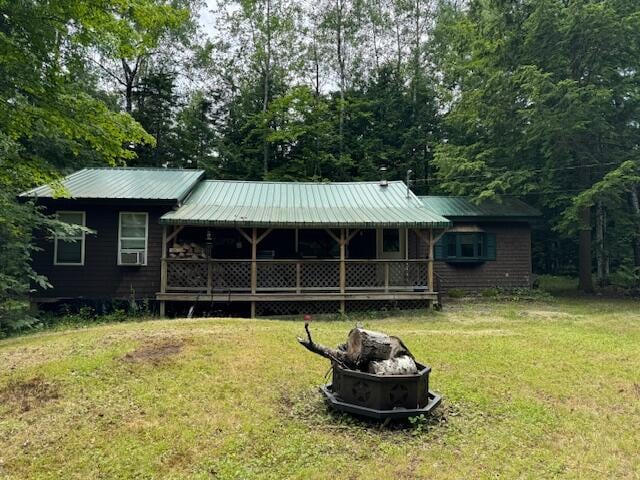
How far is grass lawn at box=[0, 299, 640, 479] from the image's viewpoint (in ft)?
11.8

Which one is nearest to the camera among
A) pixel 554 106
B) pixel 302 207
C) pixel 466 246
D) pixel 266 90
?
pixel 302 207

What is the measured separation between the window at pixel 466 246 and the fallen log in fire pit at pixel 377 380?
38.4 feet

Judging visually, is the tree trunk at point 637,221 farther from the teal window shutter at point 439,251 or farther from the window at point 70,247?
the window at point 70,247

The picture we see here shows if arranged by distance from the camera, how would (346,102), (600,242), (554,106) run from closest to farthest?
(554,106) → (600,242) → (346,102)

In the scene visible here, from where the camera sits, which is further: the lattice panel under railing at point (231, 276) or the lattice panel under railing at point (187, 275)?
the lattice panel under railing at point (231, 276)

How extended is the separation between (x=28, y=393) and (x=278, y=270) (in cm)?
754

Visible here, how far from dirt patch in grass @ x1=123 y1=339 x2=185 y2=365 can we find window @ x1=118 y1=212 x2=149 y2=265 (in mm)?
5207

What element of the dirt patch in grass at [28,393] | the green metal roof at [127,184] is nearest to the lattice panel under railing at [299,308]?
the green metal roof at [127,184]

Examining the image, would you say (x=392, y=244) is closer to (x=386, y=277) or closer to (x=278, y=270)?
(x=386, y=277)

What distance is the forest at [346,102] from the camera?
673 cm

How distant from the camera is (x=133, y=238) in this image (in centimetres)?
1186

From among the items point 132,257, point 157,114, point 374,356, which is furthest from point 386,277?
point 157,114

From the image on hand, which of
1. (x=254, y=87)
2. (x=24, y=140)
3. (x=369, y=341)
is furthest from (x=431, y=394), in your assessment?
(x=254, y=87)

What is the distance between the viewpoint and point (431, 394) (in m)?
4.82
